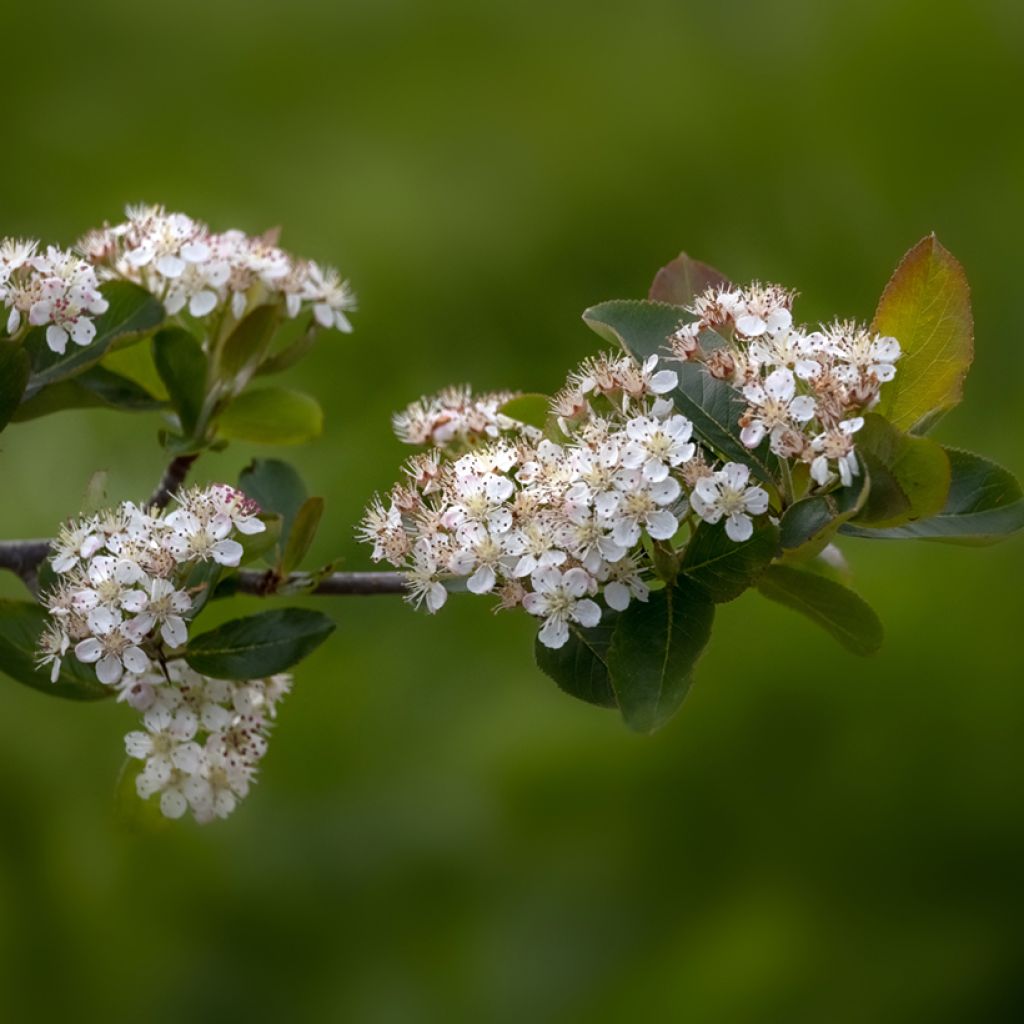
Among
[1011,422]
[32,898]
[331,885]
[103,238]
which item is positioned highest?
[1011,422]

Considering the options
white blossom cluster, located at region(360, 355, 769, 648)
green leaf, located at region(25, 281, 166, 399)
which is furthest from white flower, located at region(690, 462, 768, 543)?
green leaf, located at region(25, 281, 166, 399)

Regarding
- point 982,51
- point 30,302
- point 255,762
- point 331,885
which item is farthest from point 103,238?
point 982,51

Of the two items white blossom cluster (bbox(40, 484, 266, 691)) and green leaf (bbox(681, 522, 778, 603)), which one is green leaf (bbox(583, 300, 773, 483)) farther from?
white blossom cluster (bbox(40, 484, 266, 691))

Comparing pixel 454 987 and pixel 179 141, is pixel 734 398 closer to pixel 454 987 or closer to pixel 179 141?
pixel 454 987

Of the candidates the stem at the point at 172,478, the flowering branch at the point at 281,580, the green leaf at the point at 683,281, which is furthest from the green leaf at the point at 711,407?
the stem at the point at 172,478

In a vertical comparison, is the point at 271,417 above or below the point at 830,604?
above

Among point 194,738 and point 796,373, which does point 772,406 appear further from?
point 194,738

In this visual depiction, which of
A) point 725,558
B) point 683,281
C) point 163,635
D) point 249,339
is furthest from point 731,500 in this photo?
point 249,339

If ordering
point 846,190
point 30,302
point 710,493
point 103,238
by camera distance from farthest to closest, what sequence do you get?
point 846,190
point 103,238
point 30,302
point 710,493
